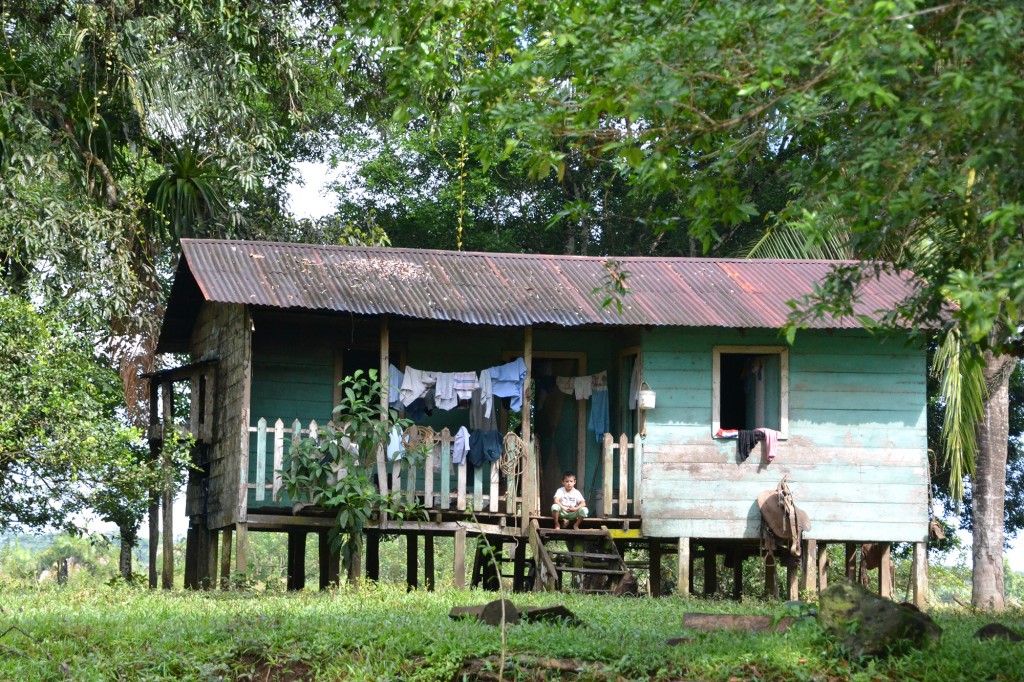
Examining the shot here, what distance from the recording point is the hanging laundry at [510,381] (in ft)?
51.4

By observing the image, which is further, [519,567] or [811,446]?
[519,567]

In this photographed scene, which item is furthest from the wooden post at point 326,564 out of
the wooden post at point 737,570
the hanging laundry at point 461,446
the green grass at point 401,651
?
the green grass at point 401,651

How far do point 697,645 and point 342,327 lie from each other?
329 inches

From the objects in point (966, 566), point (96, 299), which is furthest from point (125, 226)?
point (966, 566)

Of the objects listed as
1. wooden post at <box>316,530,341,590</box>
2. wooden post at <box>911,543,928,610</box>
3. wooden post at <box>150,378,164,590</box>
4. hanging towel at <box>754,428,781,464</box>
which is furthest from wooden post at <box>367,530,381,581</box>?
wooden post at <box>911,543,928,610</box>

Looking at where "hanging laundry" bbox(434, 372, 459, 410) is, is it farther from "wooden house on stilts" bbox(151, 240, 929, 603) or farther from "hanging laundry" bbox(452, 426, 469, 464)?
"hanging laundry" bbox(452, 426, 469, 464)

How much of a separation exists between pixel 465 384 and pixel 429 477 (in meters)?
1.25

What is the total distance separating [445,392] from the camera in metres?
15.6

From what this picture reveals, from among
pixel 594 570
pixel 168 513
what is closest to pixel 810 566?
pixel 594 570

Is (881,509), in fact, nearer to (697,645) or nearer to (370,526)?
(370,526)

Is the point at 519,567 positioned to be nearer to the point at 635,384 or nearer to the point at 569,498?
the point at 569,498

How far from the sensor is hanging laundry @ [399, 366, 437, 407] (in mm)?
15570

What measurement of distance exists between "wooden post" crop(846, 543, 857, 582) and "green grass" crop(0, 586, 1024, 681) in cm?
703

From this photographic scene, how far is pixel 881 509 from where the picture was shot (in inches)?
645
